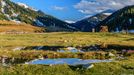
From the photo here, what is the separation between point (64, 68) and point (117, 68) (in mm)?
6635

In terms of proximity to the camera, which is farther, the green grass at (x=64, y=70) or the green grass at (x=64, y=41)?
the green grass at (x=64, y=41)

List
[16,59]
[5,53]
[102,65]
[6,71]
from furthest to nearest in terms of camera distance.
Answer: [5,53]
[16,59]
[102,65]
[6,71]

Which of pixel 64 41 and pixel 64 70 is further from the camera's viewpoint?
pixel 64 41

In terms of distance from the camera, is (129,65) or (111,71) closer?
(111,71)

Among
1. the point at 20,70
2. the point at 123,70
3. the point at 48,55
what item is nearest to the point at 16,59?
the point at 48,55

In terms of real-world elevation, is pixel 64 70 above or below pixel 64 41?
above

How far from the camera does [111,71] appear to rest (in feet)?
148

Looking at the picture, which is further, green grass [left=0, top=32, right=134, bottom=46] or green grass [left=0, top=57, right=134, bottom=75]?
green grass [left=0, top=32, right=134, bottom=46]

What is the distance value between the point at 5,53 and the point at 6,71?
31134mm

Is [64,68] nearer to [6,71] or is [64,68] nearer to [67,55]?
[6,71]

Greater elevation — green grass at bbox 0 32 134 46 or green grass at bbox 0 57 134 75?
green grass at bbox 0 57 134 75

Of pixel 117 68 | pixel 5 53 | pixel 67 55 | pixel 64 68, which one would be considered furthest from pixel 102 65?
pixel 5 53

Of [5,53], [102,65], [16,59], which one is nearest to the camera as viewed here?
[102,65]

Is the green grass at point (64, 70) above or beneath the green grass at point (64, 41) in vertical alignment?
above
